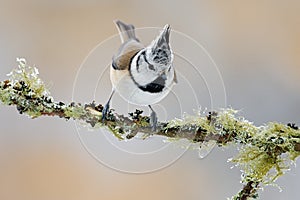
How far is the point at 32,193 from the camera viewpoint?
1.24 meters

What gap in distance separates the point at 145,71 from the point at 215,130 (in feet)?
0.29

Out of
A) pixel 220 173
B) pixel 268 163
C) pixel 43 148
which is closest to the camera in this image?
pixel 268 163

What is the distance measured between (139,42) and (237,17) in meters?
1.00

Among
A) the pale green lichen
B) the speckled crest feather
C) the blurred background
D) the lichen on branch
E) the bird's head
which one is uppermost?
the blurred background

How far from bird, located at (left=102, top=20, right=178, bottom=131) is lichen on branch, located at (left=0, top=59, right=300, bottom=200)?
0.05 ft

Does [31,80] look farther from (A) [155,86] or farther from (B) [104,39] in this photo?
(B) [104,39]

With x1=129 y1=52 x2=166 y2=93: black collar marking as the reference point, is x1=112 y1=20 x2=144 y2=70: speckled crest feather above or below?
above

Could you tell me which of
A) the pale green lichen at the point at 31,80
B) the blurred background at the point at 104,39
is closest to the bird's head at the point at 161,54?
the pale green lichen at the point at 31,80

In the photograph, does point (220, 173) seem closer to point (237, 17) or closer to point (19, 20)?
point (237, 17)

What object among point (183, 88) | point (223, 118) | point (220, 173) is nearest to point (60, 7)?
point (220, 173)

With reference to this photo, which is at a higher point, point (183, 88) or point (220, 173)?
point (220, 173)

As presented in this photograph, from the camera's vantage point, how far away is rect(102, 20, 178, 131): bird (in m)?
0.33

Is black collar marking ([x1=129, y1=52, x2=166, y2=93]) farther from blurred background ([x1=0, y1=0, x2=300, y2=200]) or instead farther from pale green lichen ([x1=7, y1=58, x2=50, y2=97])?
blurred background ([x1=0, y1=0, x2=300, y2=200])

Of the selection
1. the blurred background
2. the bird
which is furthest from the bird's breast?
the blurred background
